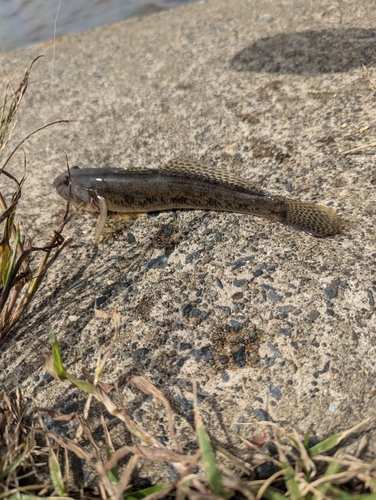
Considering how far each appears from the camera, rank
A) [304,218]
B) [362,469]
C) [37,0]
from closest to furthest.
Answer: [362,469] → [304,218] → [37,0]

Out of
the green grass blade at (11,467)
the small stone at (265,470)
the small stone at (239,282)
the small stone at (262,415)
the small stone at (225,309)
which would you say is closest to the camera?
the green grass blade at (11,467)

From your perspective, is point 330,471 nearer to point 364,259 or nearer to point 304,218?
point 364,259

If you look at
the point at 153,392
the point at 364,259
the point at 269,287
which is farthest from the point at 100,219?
the point at 364,259

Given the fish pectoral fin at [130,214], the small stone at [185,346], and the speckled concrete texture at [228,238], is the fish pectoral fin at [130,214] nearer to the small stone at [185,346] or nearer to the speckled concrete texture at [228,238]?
the speckled concrete texture at [228,238]

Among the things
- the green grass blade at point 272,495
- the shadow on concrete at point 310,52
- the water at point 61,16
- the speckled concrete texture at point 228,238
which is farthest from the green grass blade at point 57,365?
the water at point 61,16

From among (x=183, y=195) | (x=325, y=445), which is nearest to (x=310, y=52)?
(x=183, y=195)

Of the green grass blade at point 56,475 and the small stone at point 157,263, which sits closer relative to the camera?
the green grass blade at point 56,475

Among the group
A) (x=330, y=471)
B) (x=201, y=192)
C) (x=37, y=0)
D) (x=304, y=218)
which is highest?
(x=37, y=0)
